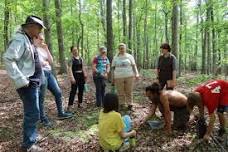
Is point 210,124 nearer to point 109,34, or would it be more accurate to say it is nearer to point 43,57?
point 43,57

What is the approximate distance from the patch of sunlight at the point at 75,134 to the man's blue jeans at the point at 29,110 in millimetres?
1357

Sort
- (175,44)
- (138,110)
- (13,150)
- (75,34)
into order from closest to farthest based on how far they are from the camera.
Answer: (13,150) < (138,110) < (175,44) < (75,34)

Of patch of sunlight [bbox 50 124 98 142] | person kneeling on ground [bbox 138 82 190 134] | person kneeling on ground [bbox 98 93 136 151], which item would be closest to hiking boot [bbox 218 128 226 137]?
person kneeling on ground [bbox 138 82 190 134]

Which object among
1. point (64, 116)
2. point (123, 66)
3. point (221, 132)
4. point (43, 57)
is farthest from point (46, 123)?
point (221, 132)

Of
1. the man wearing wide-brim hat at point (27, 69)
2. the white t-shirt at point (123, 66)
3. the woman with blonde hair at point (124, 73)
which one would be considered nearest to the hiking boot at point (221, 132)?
the woman with blonde hair at point (124, 73)

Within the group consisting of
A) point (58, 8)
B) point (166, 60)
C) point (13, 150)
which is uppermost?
point (58, 8)

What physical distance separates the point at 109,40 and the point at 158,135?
7765 millimetres

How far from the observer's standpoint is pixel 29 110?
550 cm

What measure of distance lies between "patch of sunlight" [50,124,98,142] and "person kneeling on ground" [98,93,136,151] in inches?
53.1

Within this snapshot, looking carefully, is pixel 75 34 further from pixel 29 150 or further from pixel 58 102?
pixel 29 150

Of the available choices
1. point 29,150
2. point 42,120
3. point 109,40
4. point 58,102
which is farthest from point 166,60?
point 109,40

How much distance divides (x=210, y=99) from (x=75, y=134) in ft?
10.0

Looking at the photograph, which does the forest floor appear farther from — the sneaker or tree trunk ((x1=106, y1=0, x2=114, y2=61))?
tree trunk ((x1=106, y1=0, x2=114, y2=61))

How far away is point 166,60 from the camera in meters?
8.73
